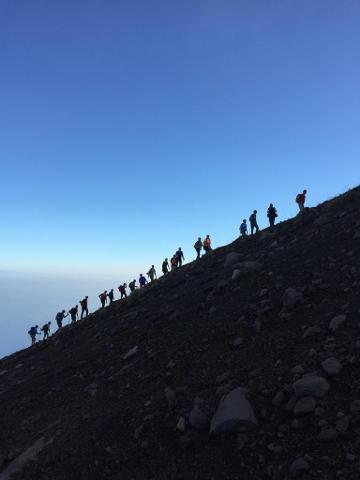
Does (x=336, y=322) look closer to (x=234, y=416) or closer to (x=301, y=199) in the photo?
(x=234, y=416)

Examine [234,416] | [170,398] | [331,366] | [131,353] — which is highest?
[131,353]

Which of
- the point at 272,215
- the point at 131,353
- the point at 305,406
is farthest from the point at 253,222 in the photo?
the point at 305,406

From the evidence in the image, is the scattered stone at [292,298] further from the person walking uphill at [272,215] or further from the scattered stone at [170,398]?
the person walking uphill at [272,215]

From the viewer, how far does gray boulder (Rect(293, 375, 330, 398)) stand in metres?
8.30

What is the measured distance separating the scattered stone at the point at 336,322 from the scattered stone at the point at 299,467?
4.43 meters

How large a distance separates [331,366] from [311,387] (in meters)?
0.81

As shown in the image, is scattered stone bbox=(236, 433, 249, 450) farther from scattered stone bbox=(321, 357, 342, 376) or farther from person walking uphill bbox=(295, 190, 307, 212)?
person walking uphill bbox=(295, 190, 307, 212)

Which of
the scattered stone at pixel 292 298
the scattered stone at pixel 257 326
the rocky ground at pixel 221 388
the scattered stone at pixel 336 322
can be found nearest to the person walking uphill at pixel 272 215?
the rocky ground at pixel 221 388

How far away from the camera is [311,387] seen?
846cm

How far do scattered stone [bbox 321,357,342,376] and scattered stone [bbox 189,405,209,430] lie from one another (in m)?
2.95

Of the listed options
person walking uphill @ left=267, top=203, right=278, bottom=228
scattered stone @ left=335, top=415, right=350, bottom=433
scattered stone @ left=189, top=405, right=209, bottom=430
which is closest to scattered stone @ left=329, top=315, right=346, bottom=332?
scattered stone @ left=335, top=415, right=350, bottom=433

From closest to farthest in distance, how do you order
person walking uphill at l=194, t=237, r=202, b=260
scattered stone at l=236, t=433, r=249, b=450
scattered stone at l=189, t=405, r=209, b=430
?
scattered stone at l=236, t=433, r=249, b=450 → scattered stone at l=189, t=405, r=209, b=430 → person walking uphill at l=194, t=237, r=202, b=260

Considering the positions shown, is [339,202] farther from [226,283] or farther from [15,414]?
[15,414]

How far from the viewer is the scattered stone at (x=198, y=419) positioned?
901 cm
